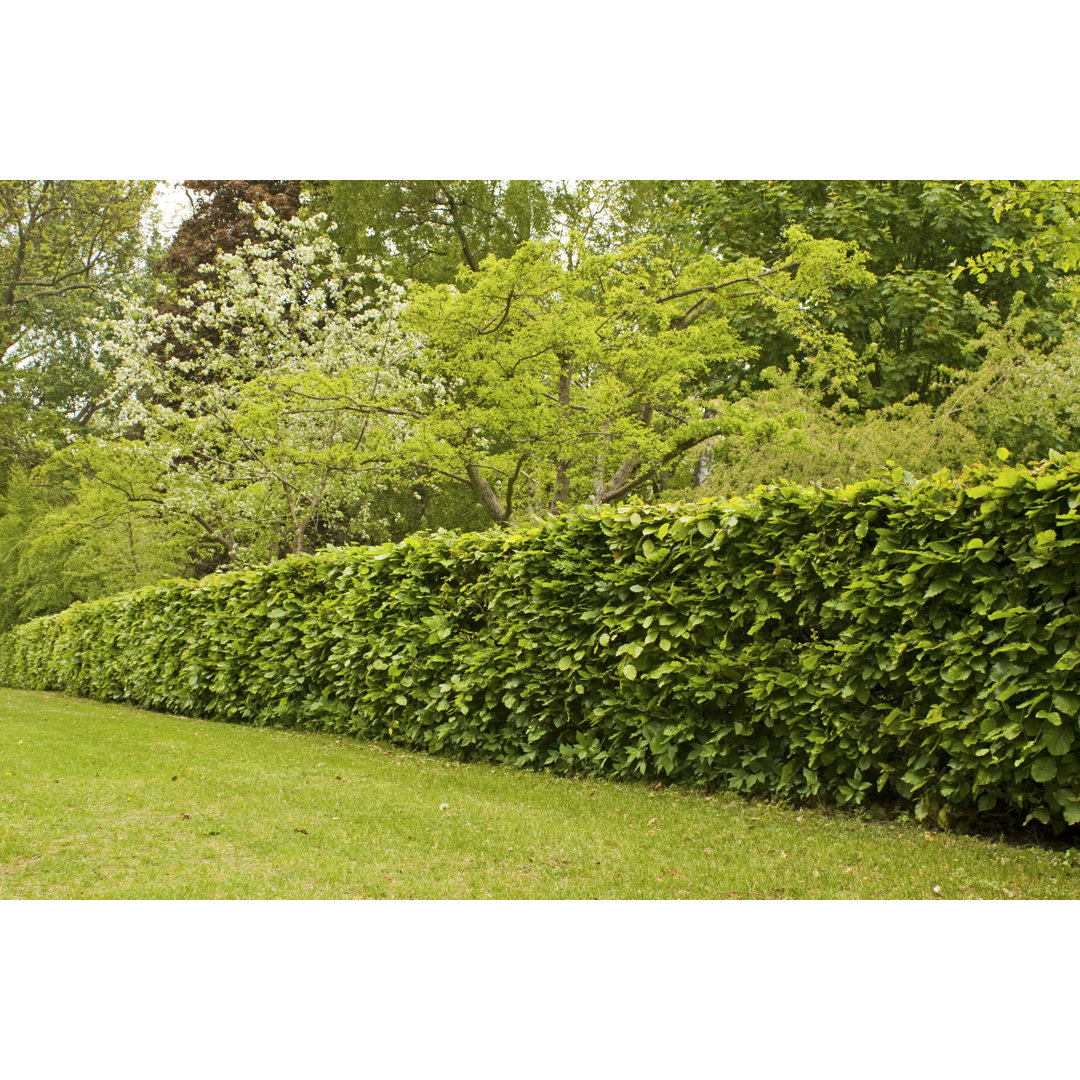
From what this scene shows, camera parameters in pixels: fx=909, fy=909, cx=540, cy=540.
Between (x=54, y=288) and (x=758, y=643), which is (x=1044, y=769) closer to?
(x=758, y=643)

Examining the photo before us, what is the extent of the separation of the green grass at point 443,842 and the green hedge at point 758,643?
342mm

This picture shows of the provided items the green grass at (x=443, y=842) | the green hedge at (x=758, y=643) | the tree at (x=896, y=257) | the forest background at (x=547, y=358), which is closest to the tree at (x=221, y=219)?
the forest background at (x=547, y=358)

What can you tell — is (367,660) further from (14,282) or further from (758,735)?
(14,282)

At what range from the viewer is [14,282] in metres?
25.8

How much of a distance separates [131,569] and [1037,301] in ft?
61.9

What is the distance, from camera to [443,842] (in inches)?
192

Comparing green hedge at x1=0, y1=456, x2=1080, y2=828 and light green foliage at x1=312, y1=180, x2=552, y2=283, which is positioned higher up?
light green foliage at x1=312, y1=180, x2=552, y2=283

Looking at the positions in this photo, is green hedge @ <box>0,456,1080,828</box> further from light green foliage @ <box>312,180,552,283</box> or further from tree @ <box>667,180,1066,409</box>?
light green foliage @ <box>312,180,552,283</box>

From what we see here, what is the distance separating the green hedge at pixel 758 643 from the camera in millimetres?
4625

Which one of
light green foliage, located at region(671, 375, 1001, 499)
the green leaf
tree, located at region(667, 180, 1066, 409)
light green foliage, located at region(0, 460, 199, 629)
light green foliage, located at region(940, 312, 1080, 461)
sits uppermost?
tree, located at region(667, 180, 1066, 409)

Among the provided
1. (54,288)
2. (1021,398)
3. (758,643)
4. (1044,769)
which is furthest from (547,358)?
(54,288)

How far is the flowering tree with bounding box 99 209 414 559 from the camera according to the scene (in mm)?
15133

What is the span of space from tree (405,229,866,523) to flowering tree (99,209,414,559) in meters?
1.84

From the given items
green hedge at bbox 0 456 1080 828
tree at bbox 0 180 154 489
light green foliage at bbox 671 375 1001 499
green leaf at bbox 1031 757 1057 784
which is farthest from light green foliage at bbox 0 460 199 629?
green leaf at bbox 1031 757 1057 784
